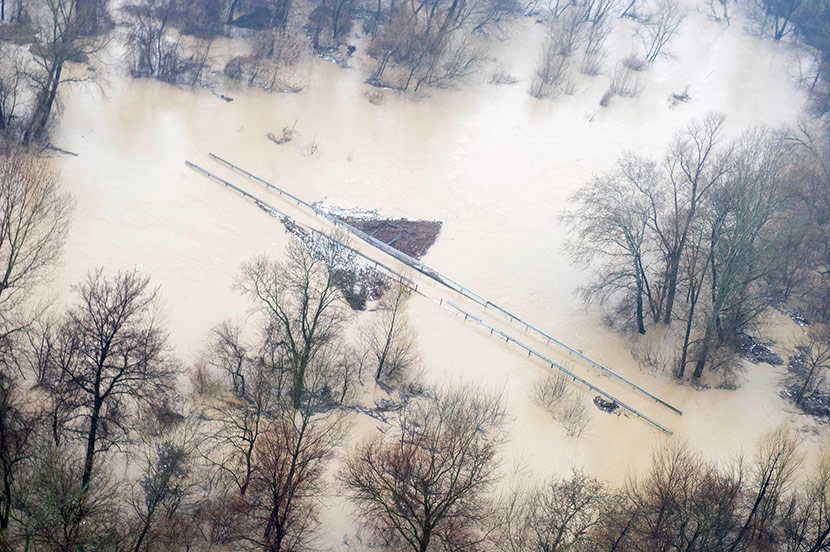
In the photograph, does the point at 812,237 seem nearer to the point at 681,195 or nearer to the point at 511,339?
the point at 681,195

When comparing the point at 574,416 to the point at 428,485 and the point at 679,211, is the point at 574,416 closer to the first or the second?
the point at 428,485

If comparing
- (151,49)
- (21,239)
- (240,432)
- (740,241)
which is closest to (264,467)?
(240,432)

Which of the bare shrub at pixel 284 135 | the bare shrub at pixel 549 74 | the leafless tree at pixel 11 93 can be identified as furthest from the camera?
the bare shrub at pixel 549 74

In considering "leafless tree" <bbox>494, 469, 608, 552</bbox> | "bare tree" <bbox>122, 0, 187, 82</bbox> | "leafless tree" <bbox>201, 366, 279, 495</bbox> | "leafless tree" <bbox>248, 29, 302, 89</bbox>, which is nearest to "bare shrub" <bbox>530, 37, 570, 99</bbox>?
"leafless tree" <bbox>248, 29, 302, 89</bbox>

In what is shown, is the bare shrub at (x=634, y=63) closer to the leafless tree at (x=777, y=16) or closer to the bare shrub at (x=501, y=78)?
the bare shrub at (x=501, y=78)

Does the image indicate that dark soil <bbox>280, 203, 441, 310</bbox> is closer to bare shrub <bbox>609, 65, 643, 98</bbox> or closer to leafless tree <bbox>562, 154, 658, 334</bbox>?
leafless tree <bbox>562, 154, 658, 334</bbox>

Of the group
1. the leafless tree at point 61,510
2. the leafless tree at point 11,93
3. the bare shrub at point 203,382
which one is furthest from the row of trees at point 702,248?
the leafless tree at point 11,93

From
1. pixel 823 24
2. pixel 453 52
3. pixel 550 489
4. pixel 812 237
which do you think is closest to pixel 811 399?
pixel 812 237

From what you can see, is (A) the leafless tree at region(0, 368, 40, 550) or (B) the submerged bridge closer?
(A) the leafless tree at region(0, 368, 40, 550)
